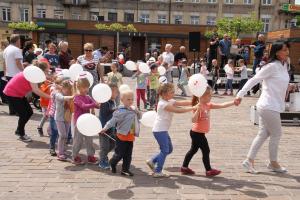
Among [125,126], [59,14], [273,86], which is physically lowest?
[125,126]

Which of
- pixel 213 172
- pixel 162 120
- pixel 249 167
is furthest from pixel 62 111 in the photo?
pixel 249 167

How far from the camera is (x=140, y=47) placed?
41531 mm

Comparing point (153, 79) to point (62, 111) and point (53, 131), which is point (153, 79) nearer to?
point (53, 131)

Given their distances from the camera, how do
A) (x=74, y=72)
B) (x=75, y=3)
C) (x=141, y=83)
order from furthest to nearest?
(x=75, y=3), (x=141, y=83), (x=74, y=72)

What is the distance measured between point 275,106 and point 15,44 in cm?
625

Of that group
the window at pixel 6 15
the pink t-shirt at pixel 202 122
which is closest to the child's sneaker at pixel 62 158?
the pink t-shirt at pixel 202 122

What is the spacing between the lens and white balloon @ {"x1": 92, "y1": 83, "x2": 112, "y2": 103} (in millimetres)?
5227

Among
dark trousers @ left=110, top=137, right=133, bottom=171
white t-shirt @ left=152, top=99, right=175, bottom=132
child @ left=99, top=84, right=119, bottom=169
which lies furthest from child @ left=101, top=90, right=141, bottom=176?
child @ left=99, top=84, right=119, bottom=169

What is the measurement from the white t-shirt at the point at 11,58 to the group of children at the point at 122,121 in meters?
2.96

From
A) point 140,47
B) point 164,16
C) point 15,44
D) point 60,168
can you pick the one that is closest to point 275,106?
point 60,168

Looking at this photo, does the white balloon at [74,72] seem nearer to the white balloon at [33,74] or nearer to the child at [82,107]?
Answer: the white balloon at [33,74]

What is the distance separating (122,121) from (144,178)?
0.88 metres

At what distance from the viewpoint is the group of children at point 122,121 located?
5.29 metres

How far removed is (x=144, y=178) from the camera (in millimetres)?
5379
